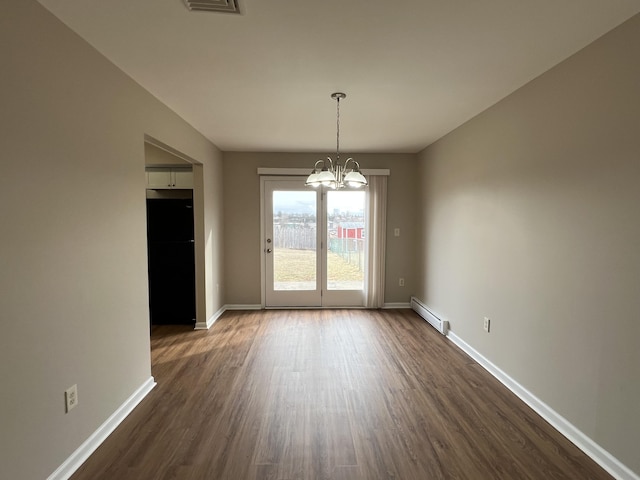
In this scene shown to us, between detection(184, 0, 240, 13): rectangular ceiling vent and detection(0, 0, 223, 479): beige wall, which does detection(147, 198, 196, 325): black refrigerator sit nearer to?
detection(0, 0, 223, 479): beige wall

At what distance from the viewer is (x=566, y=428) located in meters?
2.05

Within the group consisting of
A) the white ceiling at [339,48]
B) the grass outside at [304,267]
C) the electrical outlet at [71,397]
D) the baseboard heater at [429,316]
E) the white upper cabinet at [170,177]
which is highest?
the white ceiling at [339,48]

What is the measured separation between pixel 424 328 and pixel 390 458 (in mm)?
2455

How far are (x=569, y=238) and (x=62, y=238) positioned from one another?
301cm

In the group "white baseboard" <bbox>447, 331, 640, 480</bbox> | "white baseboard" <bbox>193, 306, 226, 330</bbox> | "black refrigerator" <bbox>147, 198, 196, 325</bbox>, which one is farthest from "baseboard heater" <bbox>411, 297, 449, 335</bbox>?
"black refrigerator" <bbox>147, 198, 196, 325</bbox>

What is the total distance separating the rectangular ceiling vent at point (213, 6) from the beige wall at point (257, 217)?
3.21 m

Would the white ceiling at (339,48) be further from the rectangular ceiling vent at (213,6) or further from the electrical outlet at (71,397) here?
the electrical outlet at (71,397)

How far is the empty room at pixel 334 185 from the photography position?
158cm

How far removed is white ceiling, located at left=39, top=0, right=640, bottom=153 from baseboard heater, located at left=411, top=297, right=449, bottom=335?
94.1 inches

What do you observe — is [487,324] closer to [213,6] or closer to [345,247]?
[345,247]

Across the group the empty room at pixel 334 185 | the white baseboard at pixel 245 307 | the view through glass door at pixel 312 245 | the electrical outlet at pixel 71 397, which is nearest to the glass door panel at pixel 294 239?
the view through glass door at pixel 312 245

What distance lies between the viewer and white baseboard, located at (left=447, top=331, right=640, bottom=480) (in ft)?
5.64

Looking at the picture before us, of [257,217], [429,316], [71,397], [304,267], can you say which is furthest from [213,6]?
[429,316]

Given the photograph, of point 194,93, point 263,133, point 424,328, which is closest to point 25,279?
point 194,93
